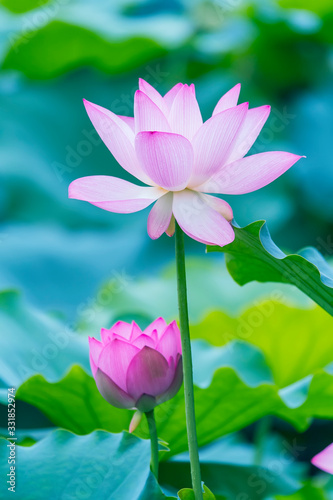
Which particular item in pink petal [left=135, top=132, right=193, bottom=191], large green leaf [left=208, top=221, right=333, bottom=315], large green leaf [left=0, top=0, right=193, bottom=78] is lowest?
large green leaf [left=208, top=221, right=333, bottom=315]

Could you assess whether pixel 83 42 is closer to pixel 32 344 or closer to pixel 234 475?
pixel 32 344

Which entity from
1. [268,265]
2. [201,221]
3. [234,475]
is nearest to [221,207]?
[201,221]

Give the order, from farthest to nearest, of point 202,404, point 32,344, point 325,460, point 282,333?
1. point 282,333
2. point 32,344
3. point 202,404
4. point 325,460

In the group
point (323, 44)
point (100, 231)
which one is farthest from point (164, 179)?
point (323, 44)

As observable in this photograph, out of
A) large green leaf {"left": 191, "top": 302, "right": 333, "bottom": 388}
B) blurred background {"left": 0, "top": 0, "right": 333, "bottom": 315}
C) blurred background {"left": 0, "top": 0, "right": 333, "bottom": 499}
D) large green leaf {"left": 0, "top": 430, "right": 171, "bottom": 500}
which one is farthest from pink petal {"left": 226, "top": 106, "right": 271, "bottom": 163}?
blurred background {"left": 0, "top": 0, "right": 333, "bottom": 315}

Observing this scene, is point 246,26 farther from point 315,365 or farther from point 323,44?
point 315,365

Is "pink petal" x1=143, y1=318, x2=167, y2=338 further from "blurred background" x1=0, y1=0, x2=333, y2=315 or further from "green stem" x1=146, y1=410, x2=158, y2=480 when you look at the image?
"blurred background" x1=0, y1=0, x2=333, y2=315
